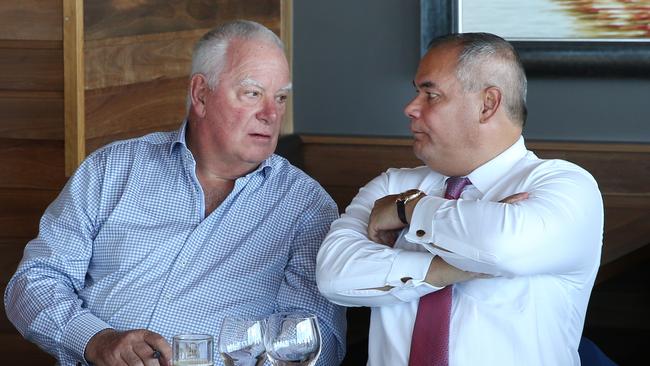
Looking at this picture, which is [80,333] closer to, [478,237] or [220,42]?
[220,42]

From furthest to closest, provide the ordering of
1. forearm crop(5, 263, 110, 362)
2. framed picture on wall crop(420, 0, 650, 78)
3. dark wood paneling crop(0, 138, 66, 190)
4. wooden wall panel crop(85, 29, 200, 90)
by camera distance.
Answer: framed picture on wall crop(420, 0, 650, 78), dark wood paneling crop(0, 138, 66, 190), wooden wall panel crop(85, 29, 200, 90), forearm crop(5, 263, 110, 362)

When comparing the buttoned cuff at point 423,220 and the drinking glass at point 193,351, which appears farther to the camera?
the buttoned cuff at point 423,220

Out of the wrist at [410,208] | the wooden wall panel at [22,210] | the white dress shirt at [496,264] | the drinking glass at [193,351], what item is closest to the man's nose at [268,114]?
the white dress shirt at [496,264]

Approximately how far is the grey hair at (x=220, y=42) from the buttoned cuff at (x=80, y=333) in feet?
2.10

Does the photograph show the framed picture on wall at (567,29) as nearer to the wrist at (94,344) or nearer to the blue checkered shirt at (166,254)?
the blue checkered shirt at (166,254)

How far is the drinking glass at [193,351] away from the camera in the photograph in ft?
5.81

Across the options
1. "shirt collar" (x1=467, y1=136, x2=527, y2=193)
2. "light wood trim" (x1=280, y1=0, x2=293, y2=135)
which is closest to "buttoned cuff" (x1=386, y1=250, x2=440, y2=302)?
"shirt collar" (x1=467, y1=136, x2=527, y2=193)

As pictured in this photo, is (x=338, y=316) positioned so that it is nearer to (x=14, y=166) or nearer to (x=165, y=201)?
(x=165, y=201)

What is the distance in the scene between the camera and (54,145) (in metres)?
3.01

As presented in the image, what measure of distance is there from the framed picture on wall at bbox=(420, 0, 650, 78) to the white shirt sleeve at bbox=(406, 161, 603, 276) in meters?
1.54

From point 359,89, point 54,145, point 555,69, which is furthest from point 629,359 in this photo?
point 54,145

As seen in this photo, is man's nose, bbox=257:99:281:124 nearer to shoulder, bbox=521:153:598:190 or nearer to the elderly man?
the elderly man

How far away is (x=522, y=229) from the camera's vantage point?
6.72ft

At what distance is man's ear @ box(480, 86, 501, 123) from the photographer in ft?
7.50
